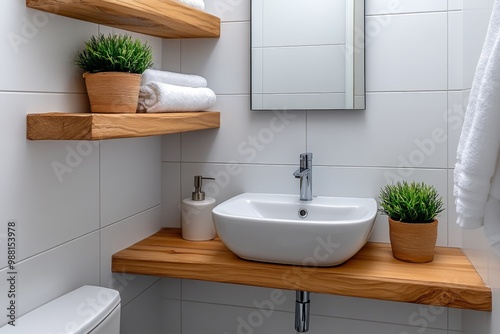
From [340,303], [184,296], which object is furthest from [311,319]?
[184,296]

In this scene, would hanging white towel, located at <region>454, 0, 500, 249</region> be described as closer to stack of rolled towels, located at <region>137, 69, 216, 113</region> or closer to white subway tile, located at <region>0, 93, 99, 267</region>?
stack of rolled towels, located at <region>137, 69, 216, 113</region>

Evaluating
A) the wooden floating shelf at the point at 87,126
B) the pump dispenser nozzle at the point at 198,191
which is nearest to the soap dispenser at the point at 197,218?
the pump dispenser nozzle at the point at 198,191

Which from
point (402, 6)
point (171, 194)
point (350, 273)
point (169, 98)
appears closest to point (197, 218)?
point (171, 194)

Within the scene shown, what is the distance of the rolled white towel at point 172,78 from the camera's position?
4.79ft

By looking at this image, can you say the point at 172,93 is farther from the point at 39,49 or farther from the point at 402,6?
the point at 402,6

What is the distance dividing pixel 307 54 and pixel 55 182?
978 millimetres

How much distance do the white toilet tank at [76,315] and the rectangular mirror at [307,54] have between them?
872 millimetres

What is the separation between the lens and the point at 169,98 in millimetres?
1466

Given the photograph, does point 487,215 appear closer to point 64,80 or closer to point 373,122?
point 373,122

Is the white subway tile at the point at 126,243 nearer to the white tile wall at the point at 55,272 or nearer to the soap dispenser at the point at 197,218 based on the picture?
the white tile wall at the point at 55,272

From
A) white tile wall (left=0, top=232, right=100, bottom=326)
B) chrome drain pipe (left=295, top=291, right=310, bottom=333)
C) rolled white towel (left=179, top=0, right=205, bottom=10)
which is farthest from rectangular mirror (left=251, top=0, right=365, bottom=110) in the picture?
white tile wall (left=0, top=232, right=100, bottom=326)

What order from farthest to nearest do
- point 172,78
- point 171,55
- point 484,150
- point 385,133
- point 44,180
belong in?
point 171,55, point 385,133, point 172,78, point 44,180, point 484,150

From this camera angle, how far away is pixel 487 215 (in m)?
0.94

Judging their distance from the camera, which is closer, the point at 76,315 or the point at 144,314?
the point at 76,315
